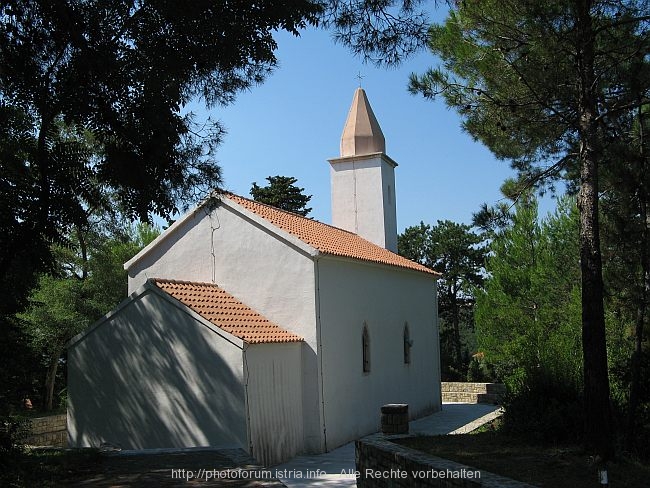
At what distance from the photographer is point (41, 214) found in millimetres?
10203

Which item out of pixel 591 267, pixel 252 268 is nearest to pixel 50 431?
pixel 252 268

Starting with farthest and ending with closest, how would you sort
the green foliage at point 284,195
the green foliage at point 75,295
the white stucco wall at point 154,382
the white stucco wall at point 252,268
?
the green foliage at point 284,195, the green foliage at point 75,295, the white stucco wall at point 252,268, the white stucco wall at point 154,382

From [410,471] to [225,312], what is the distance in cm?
927

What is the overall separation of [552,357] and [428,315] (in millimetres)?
14013

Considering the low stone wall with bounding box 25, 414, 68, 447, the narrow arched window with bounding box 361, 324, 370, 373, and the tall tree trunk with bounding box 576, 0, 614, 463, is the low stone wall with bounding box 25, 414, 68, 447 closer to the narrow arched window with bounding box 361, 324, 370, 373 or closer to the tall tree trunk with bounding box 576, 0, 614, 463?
the narrow arched window with bounding box 361, 324, 370, 373

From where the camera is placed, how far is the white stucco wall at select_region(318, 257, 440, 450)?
63.8 ft

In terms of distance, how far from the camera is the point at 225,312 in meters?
18.0

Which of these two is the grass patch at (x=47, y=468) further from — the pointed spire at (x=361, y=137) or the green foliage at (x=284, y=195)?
the green foliage at (x=284, y=195)

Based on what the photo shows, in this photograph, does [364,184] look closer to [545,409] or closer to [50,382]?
[50,382]

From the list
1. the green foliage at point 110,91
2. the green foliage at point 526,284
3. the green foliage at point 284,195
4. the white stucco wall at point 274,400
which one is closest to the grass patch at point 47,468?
the green foliage at point 110,91

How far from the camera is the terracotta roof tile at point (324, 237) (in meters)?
20.3

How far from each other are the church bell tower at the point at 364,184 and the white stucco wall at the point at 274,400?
10.7 m

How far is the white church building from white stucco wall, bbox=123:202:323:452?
0.03m

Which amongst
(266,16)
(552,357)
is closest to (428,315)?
(552,357)
